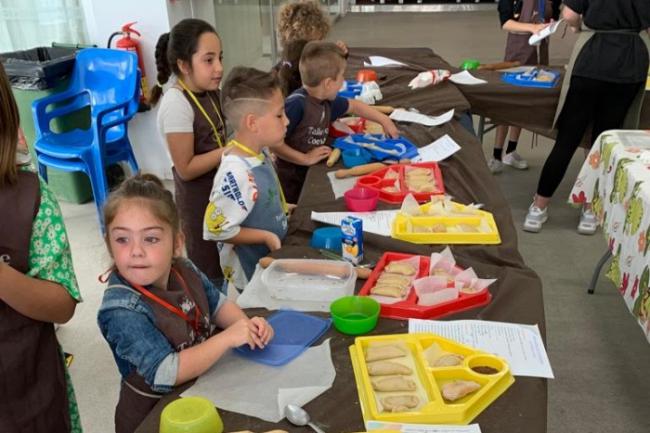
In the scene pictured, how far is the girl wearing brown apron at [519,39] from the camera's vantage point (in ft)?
12.3

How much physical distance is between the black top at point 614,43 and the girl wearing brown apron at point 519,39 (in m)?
0.60

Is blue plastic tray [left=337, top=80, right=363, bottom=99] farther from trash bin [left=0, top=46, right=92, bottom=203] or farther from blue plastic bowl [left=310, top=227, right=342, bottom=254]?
trash bin [left=0, top=46, right=92, bottom=203]

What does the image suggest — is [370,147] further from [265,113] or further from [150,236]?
[150,236]

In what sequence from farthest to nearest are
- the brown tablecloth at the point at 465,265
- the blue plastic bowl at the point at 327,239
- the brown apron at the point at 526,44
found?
the brown apron at the point at 526,44 → the blue plastic bowl at the point at 327,239 → the brown tablecloth at the point at 465,265

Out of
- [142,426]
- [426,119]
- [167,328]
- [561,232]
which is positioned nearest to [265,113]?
[167,328]

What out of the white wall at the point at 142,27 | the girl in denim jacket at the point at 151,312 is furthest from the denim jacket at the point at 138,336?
the white wall at the point at 142,27

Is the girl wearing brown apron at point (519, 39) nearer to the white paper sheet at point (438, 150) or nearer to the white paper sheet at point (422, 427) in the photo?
the white paper sheet at point (438, 150)

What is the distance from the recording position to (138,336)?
112 centimetres

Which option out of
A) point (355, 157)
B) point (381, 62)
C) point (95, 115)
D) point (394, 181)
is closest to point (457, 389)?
point (394, 181)

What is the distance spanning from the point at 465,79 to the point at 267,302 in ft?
8.19

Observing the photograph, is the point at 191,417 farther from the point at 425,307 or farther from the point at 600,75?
the point at 600,75

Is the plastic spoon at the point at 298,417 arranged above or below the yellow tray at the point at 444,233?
above

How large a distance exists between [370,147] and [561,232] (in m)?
1.57

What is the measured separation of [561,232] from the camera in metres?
3.31
